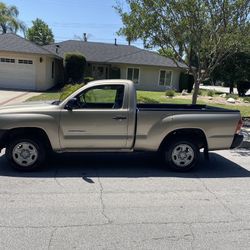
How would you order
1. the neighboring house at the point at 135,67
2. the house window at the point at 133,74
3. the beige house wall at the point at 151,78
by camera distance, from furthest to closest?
1. the house window at the point at 133,74
2. the beige house wall at the point at 151,78
3. the neighboring house at the point at 135,67

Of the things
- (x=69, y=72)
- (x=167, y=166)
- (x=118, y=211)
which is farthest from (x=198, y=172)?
(x=69, y=72)

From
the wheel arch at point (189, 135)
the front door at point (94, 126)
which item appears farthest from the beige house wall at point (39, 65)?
the wheel arch at point (189, 135)

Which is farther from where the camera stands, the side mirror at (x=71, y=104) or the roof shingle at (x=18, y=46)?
the roof shingle at (x=18, y=46)

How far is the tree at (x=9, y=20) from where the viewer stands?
65375 mm

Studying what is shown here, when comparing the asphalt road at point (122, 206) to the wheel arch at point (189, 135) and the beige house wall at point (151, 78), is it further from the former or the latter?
the beige house wall at point (151, 78)

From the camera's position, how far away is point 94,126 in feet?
21.8

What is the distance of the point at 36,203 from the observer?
16.6 ft

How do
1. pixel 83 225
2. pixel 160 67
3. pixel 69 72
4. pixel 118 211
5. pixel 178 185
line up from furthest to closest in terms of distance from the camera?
1. pixel 160 67
2. pixel 69 72
3. pixel 178 185
4. pixel 118 211
5. pixel 83 225

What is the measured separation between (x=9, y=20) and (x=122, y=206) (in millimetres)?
68594

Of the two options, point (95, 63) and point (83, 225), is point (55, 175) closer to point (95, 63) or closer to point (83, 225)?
point (83, 225)

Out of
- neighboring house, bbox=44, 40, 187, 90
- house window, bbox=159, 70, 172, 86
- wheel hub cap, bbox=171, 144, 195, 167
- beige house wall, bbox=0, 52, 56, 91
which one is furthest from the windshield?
house window, bbox=159, 70, 172, 86

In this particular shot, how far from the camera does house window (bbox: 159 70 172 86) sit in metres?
36.1

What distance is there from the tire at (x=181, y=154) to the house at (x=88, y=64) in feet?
70.4

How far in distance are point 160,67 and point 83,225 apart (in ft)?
105
